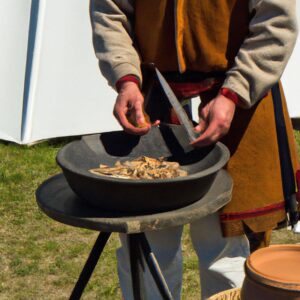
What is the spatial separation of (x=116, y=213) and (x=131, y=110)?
16.3 inches

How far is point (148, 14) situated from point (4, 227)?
2.08 metres

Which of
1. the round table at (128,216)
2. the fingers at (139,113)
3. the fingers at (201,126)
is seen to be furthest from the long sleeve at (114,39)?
the round table at (128,216)

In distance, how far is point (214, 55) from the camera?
2295mm

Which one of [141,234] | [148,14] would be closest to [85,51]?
[148,14]

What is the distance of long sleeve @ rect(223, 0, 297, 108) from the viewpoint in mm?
2193

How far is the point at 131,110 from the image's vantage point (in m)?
2.20

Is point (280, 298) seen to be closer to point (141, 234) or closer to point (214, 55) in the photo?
point (141, 234)

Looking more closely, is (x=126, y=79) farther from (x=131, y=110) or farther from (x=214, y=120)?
(x=214, y=120)

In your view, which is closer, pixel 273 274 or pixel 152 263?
pixel 273 274

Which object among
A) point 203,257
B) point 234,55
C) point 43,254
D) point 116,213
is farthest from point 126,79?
point 43,254

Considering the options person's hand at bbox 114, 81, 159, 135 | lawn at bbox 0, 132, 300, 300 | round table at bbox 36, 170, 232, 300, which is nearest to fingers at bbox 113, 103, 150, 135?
person's hand at bbox 114, 81, 159, 135

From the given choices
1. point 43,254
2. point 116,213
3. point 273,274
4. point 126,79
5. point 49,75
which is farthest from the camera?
point 49,75

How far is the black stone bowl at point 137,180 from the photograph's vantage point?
5.97 ft

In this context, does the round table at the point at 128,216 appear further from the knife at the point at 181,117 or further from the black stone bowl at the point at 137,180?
the knife at the point at 181,117
